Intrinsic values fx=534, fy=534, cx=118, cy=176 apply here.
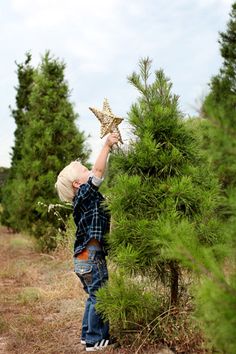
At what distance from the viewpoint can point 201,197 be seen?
3971 mm

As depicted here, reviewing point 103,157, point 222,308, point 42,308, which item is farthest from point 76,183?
point 222,308

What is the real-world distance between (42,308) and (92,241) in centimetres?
227

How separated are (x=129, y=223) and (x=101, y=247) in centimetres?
47

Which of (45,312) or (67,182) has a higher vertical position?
(67,182)

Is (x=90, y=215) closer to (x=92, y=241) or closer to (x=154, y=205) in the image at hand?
(x=92, y=241)

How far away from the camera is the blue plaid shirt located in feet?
13.6

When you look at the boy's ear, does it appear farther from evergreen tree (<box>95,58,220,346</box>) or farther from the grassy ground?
the grassy ground

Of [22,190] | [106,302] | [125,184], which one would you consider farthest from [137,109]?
[22,190]

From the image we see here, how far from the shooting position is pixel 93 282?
4223 mm

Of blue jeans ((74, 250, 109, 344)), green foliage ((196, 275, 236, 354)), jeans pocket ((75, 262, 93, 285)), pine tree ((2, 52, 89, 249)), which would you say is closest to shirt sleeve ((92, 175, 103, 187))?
blue jeans ((74, 250, 109, 344))

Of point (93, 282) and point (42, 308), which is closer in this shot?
point (93, 282)

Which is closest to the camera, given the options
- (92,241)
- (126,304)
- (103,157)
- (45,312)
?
(126,304)

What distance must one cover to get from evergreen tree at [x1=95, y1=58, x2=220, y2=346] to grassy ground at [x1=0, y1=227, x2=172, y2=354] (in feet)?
1.66

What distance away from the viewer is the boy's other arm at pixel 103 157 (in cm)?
405
